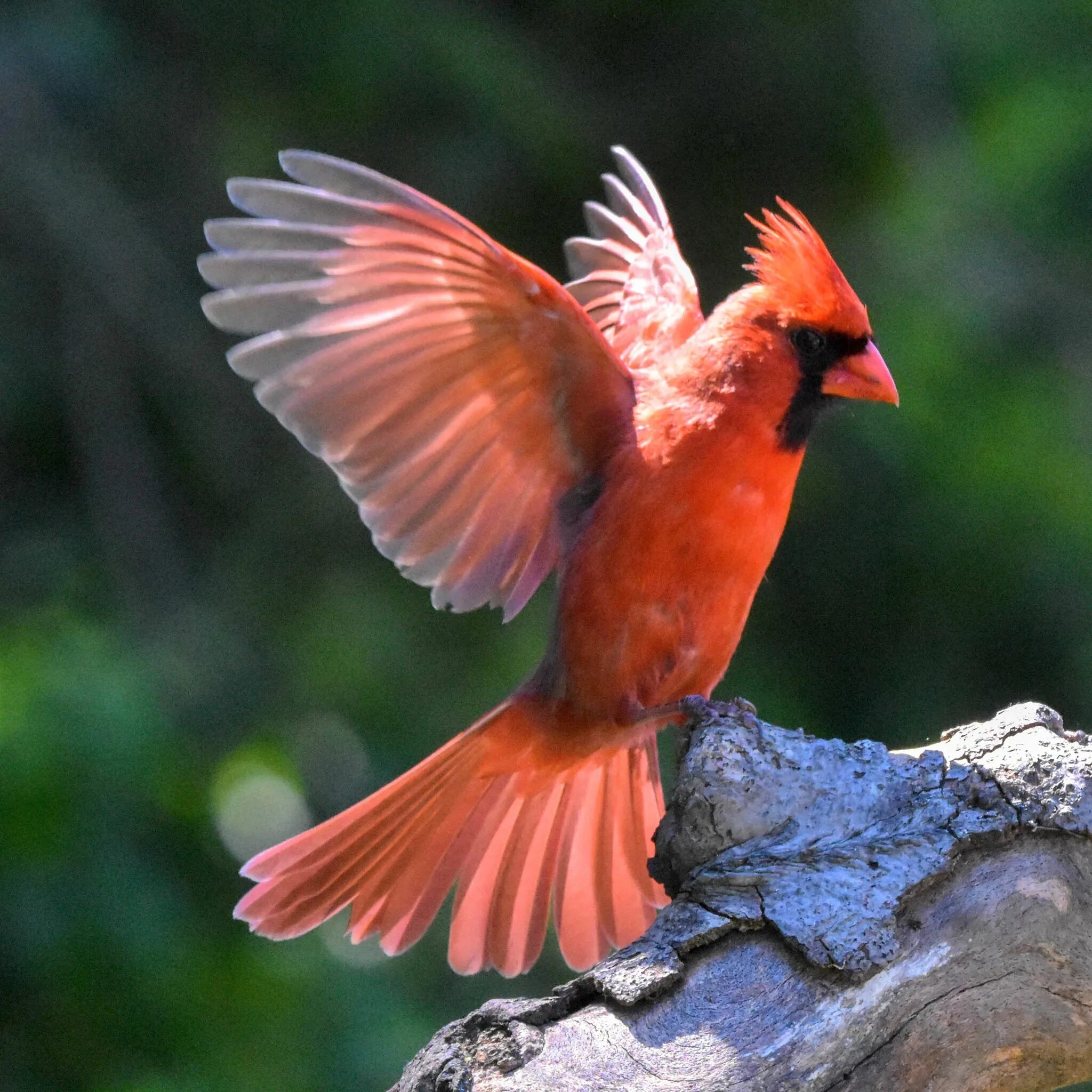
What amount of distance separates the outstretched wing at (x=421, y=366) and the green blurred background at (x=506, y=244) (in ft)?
4.05

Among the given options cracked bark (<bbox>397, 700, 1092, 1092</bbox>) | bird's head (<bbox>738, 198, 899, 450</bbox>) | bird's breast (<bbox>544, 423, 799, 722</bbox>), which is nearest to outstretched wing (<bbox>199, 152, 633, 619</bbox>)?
bird's breast (<bbox>544, 423, 799, 722</bbox>)

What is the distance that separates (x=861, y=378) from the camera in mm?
2904

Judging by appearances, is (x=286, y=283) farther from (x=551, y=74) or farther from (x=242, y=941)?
(x=551, y=74)

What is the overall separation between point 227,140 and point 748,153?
1511mm

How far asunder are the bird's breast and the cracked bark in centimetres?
42

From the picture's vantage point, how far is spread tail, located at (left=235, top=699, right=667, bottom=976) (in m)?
2.75

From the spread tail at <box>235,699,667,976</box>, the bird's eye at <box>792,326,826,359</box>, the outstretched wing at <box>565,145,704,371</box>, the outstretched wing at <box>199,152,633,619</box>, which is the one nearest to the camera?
the outstretched wing at <box>199,152,633,619</box>

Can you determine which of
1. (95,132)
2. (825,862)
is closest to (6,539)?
(95,132)

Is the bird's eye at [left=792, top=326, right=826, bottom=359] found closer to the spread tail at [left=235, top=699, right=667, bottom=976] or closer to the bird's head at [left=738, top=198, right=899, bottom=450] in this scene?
the bird's head at [left=738, top=198, right=899, bottom=450]

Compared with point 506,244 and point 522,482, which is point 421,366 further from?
point 506,244

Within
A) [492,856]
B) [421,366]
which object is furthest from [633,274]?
[492,856]

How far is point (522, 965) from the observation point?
2.90 metres

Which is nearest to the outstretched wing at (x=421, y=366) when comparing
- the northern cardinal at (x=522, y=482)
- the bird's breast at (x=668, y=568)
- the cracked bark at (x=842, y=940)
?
the northern cardinal at (x=522, y=482)

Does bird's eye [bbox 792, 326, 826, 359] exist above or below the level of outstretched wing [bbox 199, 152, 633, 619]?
below
